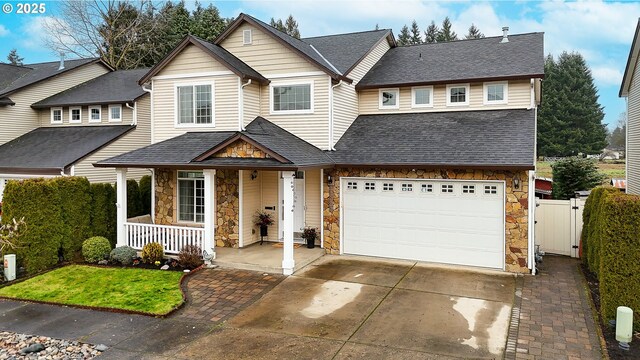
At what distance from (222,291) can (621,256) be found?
7376mm

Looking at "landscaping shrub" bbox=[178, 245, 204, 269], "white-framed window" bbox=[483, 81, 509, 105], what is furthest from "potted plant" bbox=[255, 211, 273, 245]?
"white-framed window" bbox=[483, 81, 509, 105]

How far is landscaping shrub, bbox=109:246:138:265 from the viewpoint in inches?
460

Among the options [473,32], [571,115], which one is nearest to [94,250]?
[571,115]

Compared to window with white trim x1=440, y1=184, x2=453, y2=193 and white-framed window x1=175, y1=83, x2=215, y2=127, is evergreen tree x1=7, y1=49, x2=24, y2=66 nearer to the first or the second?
white-framed window x1=175, y1=83, x2=215, y2=127

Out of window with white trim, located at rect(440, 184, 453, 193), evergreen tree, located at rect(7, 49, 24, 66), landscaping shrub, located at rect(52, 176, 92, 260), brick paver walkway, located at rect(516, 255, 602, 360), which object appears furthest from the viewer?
evergreen tree, located at rect(7, 49, 24, 66)

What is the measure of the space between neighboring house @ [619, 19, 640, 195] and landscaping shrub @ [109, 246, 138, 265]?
47.4ft

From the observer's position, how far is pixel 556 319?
784cm

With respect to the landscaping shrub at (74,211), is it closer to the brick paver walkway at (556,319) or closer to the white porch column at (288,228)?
the white porch column at (288,228)

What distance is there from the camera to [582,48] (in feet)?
162

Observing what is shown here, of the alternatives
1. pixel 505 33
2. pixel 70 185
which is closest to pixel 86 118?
pixel 70 185

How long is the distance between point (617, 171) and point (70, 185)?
3926 centimetres

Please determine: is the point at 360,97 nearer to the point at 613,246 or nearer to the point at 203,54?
the point at 203,54

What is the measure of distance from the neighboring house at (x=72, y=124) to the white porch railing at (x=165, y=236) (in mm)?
4455

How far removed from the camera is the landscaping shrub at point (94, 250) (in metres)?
11.9
